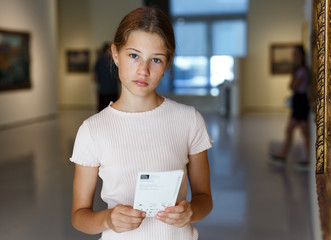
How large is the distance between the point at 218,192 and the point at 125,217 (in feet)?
19.2

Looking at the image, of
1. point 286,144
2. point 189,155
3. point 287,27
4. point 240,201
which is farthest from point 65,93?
point 189,155

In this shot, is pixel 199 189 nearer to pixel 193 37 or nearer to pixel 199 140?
pixel 199 140

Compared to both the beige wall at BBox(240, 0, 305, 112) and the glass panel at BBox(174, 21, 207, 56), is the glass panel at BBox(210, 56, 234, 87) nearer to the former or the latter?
the glass panel at BBox(174, 21, 207, 56)

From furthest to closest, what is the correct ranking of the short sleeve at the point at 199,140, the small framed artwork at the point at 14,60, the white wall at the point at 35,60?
the white wall at the point at 35,60, the small framed artwork at the point at 14,60, the short sleeve at the point at 199,140

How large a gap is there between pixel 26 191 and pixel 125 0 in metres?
17.0

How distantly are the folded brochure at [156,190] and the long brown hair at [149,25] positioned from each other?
2.14ft

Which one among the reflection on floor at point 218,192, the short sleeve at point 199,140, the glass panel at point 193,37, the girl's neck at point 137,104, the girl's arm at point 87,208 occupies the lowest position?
the reflection on floor at point 218,192

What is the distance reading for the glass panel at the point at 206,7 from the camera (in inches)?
1034

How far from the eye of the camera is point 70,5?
83.8 ft

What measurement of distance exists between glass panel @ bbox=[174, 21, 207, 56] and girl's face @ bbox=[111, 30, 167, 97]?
25.1 metres

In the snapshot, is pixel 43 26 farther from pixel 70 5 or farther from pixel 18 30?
pixel 70 5

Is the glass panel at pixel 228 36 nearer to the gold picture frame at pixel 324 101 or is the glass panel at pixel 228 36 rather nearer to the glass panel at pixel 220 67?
the glass panel at pixel 220 67

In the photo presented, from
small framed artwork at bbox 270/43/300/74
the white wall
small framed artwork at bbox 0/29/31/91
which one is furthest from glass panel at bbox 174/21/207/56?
small framed artwork at bbox 0/29/31/91

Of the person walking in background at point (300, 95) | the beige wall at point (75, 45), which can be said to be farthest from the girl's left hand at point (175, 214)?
the beige wall at point (75, 45)
